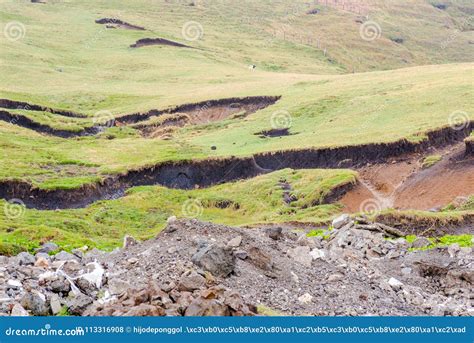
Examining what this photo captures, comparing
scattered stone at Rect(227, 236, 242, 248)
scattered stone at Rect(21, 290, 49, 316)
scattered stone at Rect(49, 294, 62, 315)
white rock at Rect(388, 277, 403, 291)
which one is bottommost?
white rock at Rect(388, 277, 403, 291)

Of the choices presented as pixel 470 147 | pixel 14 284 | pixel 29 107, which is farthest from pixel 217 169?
pixel 14 284

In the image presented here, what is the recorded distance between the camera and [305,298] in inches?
838

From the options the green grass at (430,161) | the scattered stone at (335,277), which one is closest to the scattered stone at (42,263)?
the scattered stone at (335,277)

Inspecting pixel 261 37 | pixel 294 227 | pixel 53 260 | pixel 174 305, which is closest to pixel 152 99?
pixel 294 227

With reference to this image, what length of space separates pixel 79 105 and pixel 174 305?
87.4m

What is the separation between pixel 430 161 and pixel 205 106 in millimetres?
43375

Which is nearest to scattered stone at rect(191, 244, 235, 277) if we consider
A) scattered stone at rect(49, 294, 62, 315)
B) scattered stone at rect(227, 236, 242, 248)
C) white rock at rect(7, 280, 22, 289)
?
scattered stone at rect(227, 236, 242, 248)

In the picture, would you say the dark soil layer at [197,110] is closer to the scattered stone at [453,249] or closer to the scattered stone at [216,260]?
the scattered stone at [453,249]

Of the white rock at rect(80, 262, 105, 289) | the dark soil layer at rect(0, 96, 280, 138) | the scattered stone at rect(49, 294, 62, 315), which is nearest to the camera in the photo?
the scattered stone at rect(49, 294, 62, 315)

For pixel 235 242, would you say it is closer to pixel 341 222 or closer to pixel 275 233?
pixel 275 233

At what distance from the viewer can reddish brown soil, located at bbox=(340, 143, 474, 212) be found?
4750 centimetres

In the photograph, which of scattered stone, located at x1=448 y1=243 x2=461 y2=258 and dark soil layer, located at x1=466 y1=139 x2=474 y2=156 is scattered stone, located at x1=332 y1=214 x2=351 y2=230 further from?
dark soil layer, located at x1=466 y1=139 x2=474 y2=156

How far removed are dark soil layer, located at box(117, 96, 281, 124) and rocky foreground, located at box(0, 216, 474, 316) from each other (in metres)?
61.2

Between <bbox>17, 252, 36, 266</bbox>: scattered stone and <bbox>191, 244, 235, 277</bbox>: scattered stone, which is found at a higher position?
<bbox>191, 244, 235, 277</bbox>: scattered stone
